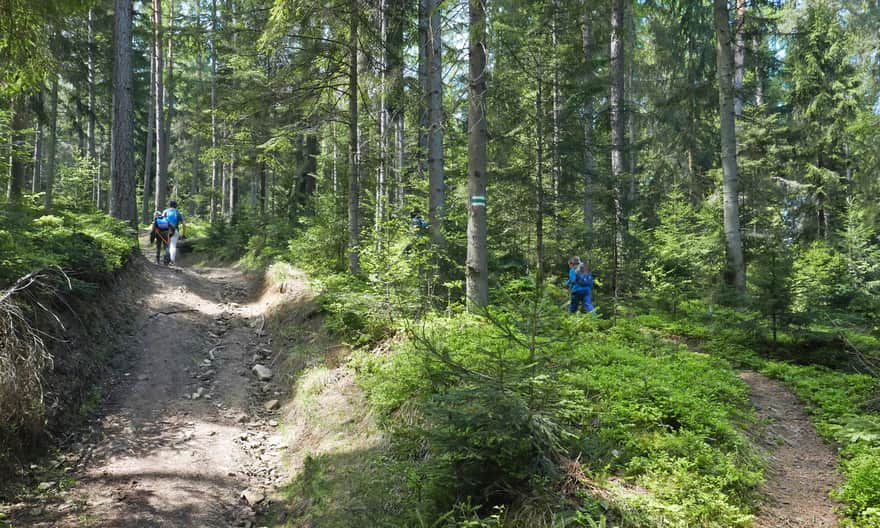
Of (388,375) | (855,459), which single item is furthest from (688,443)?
(388,375)

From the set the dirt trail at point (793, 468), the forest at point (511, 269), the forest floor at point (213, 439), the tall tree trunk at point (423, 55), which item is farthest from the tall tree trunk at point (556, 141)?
the dirt trail at point (793, 468)

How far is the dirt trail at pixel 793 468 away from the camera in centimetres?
384

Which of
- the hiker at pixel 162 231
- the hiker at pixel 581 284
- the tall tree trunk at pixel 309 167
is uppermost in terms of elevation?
the tall tree trunk at pixel 309 167

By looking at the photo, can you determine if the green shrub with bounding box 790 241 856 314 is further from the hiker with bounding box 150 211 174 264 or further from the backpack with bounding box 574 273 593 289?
the hiker with bounding box 150 211 174 264

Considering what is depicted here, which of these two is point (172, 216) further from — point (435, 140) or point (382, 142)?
point (435, 140)

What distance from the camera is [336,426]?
6.39m

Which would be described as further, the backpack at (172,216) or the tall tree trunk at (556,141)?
the backpack at (172,216)

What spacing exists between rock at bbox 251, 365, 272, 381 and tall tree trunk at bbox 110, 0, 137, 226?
8.05m

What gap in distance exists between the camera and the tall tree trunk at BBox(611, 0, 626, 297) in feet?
38.3

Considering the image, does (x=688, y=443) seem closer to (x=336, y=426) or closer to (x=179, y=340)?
(x=336, y=426)

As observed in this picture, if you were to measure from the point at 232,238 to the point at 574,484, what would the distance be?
1944cm

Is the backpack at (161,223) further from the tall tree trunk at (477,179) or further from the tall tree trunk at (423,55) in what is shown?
the tall tree trunk at (477,179)

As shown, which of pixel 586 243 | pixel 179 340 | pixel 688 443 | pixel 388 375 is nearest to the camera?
pixel 688 443

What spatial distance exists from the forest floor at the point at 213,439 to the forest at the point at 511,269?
21 centimetres
